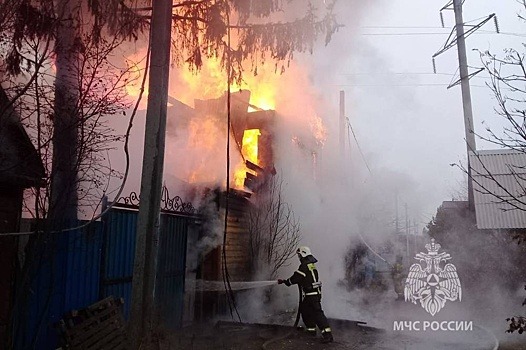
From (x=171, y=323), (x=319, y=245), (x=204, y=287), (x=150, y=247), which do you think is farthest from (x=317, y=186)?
(x=150, y=247)

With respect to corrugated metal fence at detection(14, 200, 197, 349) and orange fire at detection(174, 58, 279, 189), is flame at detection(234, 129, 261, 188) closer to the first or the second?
orange fire at detection(174, 58, 279, 189)

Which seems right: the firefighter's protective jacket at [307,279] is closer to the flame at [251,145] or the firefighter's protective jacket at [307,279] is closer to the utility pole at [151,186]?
the utility pole at [151,186]

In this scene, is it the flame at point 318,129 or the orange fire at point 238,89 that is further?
the flame at point 318,129

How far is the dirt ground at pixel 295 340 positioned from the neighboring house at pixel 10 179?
267cm

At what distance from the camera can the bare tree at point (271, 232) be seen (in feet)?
42.5

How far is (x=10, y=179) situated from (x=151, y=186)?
5.14 ft

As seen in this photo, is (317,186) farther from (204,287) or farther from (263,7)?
(263,7)

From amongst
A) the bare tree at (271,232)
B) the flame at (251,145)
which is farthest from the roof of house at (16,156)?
the flame at (251,145)

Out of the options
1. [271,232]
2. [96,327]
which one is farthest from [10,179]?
[271,232]

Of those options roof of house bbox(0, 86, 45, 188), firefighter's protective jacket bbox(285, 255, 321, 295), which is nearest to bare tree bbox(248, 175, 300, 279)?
firefighter's protective jacket bbox(285, 255, 321, 295)

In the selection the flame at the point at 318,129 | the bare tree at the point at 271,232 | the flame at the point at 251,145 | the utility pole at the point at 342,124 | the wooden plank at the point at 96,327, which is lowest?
the wooden plank at the point at 96,327

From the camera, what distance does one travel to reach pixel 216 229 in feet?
33.4

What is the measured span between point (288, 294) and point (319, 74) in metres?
7.95

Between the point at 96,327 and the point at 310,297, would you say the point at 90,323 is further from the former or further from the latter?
the point at 310,297
